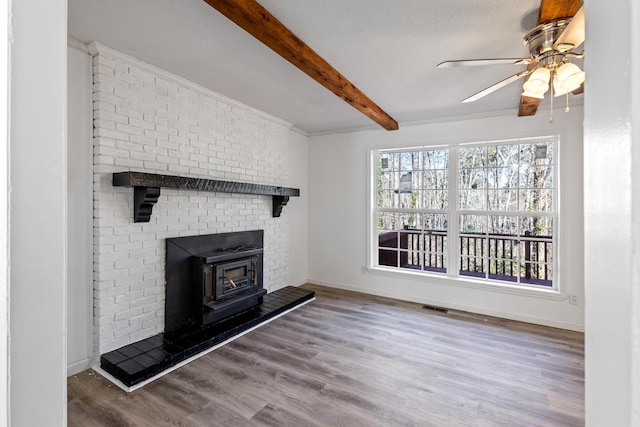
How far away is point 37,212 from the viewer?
64cm

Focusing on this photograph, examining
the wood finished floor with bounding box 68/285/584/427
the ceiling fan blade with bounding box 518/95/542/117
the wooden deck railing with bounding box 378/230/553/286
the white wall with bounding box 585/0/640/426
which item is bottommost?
the wood finished floor with bounding box 68/285/584/427

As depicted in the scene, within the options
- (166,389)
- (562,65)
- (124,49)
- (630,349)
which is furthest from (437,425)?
(124,49)

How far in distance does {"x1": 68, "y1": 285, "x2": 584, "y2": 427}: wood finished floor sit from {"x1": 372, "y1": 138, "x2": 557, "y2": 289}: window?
3.31 ft

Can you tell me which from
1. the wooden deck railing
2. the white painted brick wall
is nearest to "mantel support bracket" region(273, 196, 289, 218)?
the white painted brick wall

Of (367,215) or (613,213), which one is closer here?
(613,213)

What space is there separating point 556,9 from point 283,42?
1.60m

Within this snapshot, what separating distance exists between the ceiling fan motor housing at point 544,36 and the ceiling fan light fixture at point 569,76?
0.16 meters

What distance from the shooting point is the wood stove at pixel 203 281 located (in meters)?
3.03

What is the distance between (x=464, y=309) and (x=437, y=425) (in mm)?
2361

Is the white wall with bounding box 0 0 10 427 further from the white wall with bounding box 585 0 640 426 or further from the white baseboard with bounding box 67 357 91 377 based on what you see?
the white baseboard with bounding box 67 357 91 377

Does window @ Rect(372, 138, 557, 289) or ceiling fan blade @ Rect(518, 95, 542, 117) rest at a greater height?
ceiling fan blade @ Rect(518, 95, 542, 117)

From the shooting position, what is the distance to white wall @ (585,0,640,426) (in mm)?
272

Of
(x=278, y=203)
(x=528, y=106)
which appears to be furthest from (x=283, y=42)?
(x=528, y=106)

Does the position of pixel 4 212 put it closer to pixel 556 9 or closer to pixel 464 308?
pixel 556 9
